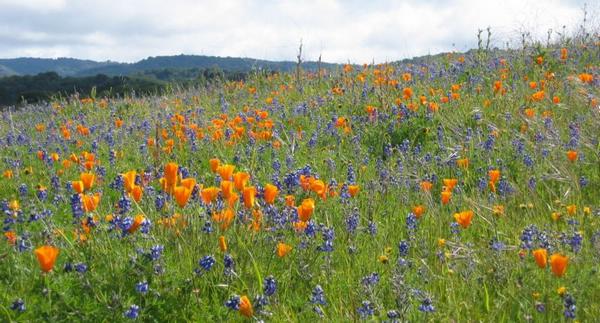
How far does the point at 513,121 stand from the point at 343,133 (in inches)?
65.2

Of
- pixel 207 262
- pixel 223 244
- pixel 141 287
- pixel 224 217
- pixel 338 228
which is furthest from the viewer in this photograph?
pixel 338 228

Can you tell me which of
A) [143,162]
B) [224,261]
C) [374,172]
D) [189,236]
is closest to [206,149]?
[143,162]

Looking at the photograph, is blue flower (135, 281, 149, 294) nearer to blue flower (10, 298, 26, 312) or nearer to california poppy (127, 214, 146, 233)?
california poppy (127, 214, 146, 233)

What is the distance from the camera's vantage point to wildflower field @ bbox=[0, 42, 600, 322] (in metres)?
2.50

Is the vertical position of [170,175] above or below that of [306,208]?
above

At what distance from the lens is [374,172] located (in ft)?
15.4

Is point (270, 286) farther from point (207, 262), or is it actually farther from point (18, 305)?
point (18, 305)

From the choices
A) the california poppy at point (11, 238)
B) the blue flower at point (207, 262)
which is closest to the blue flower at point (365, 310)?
the blue flower at point (207, 262)

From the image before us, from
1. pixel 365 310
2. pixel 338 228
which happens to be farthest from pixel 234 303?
pixel 338 228

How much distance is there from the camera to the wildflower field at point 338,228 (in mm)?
2500

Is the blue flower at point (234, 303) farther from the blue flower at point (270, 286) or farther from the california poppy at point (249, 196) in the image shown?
the california poppy at point (249, 196)

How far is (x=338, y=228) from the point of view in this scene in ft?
11.5

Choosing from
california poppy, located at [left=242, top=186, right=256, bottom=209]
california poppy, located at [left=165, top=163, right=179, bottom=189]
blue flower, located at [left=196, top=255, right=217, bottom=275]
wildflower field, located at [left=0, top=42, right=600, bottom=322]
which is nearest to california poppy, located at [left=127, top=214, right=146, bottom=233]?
wildflower field, located at [left=0, top=42, right=600, bottom=322]

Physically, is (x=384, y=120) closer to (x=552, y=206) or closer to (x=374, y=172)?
(x=374, y=172)
